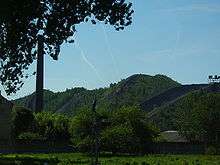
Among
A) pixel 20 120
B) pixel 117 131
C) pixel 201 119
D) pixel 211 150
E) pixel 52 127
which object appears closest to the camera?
pixel 117 131

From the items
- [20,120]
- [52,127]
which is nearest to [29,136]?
[20,120]

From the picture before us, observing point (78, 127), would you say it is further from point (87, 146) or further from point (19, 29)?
point (19, 29)

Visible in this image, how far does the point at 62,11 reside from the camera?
95.8 feet

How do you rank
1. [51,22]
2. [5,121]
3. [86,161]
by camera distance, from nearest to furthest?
[51,22] < [86,161] < [5,121]

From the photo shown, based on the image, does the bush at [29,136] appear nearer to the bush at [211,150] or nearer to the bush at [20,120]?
the bush at [20,120]

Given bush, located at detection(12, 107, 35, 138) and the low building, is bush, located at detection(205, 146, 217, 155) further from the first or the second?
the low building

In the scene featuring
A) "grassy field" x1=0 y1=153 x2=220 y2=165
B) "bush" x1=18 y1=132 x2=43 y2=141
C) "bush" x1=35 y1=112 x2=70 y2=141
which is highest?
"bush" x1=35 y1=112 x2=70 y2=141

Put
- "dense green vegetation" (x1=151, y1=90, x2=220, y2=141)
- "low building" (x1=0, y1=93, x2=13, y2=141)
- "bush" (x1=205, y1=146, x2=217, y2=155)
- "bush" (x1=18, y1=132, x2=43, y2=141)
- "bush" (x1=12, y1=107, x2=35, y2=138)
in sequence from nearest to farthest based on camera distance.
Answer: "bush" (x1=205, y1=146, x2=217, y2=155), "bush" (x1=18, y1=132, x2=43, y2=141), "low building" (x1=0, y1=93, x2=13, y2=141), "bush" (x1=12, y1=107, x2=35, y2=138), "dense green vegetation" (x1=151, y1=90, x2=220, y2=141)

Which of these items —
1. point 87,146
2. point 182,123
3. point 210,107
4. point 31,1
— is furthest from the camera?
point 182,123

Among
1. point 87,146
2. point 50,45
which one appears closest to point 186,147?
point 87,146

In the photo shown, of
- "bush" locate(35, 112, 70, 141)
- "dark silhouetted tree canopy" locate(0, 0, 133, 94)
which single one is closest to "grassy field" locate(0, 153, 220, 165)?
"dark silhouetted tree canopy" locate(0, 0, 133, 94)

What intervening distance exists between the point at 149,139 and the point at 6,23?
4297cm

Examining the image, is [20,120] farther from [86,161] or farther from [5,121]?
[86,161]

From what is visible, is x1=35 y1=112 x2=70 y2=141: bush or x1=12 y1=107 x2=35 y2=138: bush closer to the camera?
x1=12 y1=107 x2=35 y2=138: bush
